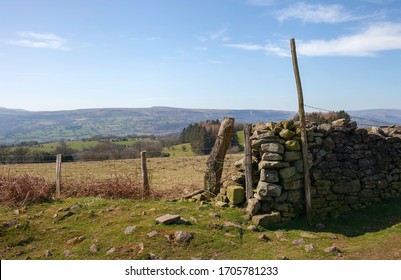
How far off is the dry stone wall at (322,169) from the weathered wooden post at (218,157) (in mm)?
868

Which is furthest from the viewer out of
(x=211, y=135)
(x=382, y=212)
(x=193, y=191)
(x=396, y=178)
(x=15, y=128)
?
(x=15, y=128)

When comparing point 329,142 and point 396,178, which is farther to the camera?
point 396,178

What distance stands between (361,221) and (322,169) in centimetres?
171

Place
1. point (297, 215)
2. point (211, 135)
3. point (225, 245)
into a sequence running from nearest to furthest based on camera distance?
point (225, 245)
point (297, 215)
point (211, 135)

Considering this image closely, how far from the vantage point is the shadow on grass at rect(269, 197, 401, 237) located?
8336mm

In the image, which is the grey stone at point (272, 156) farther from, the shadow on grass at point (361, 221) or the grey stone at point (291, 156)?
the shadow on grass at point (361, 221)

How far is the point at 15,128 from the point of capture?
19438 centimetres

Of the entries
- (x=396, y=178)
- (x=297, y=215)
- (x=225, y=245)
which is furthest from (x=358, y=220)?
(x=225, y=245)

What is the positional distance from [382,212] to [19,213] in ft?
34.8

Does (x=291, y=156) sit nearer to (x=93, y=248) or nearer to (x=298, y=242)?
(x=298, y=242)

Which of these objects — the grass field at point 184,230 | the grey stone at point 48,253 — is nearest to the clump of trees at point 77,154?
the grass field at point 184,230

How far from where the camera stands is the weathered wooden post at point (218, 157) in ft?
34.8

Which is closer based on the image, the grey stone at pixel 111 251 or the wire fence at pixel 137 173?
the grey stone at pixel 111 251

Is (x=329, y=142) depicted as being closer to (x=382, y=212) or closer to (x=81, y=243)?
(x=382, y=212)
